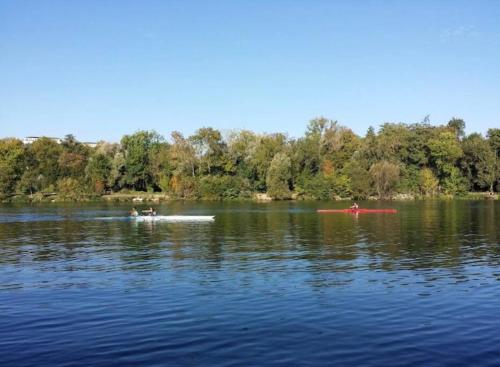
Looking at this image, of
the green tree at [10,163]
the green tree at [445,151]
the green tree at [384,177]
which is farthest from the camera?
the green tree at [10,163]

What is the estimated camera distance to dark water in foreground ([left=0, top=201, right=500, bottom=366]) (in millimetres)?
15484

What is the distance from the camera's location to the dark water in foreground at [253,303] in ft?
50.8

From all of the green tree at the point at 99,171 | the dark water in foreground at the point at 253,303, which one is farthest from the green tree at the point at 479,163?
the dark water in foreground at the point at 253,303

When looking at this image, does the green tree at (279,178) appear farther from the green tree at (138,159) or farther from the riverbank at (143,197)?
the green tree at (138,159)

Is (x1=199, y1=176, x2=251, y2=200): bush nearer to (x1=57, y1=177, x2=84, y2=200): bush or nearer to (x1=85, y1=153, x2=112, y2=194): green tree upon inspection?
(x1=85, y1=153, x2=112, y2=194): green tree

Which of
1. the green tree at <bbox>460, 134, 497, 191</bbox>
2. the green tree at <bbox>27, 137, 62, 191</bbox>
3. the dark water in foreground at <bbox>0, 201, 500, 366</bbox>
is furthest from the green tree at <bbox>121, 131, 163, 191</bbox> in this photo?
the dark water in foreground at <bbox>0, 201, 500, 366</bbox>

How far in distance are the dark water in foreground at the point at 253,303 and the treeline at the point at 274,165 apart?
3918 inches

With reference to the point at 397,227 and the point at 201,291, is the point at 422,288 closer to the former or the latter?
the point at 201,291

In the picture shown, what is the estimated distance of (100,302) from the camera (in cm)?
2208

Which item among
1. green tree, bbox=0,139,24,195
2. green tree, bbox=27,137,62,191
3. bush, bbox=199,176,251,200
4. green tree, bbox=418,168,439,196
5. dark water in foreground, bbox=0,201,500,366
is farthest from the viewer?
green tree, bbox=27,137,62,191

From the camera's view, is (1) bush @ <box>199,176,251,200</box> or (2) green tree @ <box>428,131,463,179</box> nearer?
(2) green tree @ <box>428,131,463,179</box>

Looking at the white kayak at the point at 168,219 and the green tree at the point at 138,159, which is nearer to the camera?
the white kayak at the point at 168,219

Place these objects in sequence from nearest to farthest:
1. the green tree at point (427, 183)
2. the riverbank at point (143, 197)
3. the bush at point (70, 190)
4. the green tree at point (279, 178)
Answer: the riverbank at point (143, 197) → the green tree at point (279, 178) → the green tree at point (427, 183) → the bush at point (70, 190)

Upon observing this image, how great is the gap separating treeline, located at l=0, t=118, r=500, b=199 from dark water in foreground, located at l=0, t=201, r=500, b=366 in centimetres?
9951
